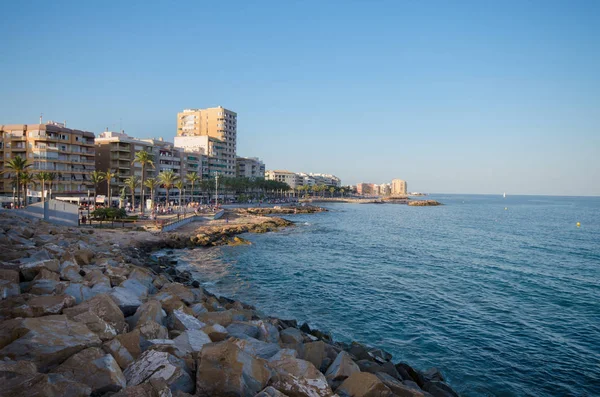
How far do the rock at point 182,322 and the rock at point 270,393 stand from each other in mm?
3695

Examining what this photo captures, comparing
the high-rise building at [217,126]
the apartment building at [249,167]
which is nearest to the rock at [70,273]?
the high-rise building at [217,126]

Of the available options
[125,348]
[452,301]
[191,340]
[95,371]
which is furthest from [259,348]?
[452,301]

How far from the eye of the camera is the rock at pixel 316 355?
8.74 meters

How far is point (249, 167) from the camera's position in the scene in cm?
14450

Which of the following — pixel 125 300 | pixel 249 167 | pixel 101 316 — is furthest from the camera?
pixel 249 167

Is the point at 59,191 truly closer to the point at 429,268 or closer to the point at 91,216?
the point at 91,216

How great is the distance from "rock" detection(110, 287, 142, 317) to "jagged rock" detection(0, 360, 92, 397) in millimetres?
4449

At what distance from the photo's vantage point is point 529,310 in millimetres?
19953

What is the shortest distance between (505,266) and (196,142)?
3950 inches

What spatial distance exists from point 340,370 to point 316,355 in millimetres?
1380

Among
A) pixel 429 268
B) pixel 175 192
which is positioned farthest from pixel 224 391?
pixel 175 192

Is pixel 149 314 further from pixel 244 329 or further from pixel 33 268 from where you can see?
pixel 33 268

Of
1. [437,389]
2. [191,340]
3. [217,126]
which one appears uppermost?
[217,126]

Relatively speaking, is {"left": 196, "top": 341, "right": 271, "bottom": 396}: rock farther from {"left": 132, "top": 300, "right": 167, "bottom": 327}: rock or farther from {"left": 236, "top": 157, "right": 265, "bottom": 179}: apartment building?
{"left": 236, "top": 157, "right": 265, "bottom": 179}: apartment building
